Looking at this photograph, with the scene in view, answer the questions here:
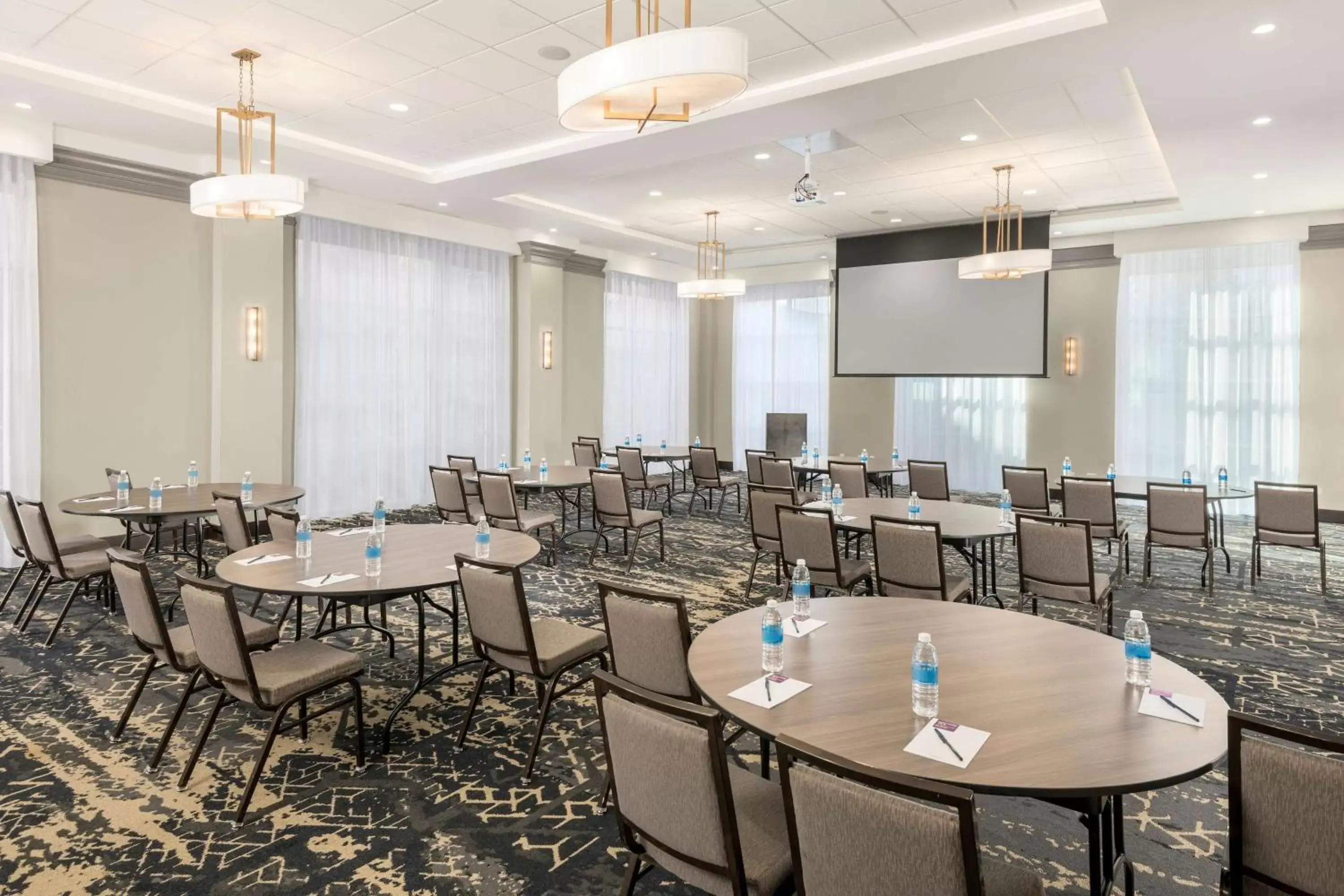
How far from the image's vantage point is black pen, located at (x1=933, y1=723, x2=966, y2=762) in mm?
1933

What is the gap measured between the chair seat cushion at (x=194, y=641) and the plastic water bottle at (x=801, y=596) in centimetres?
238

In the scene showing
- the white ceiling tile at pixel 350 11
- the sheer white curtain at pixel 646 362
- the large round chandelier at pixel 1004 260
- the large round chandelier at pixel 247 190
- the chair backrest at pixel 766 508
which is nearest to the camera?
the white ceiling tile at pixel 350 11

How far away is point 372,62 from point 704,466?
20.4 ft

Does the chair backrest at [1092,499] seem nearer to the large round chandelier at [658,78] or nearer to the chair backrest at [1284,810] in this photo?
the large round chandelier at [658,78]

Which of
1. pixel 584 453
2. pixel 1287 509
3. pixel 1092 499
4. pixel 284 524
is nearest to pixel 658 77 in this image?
pixel 284 524

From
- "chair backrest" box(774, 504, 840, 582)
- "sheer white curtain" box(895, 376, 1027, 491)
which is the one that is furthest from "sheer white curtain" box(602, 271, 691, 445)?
"chair backrest" box(774, 504, 840, 582)

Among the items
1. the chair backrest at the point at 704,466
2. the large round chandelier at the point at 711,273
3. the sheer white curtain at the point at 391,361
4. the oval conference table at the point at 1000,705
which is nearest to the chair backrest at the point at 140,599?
the oval conference table at the point at 1000,705

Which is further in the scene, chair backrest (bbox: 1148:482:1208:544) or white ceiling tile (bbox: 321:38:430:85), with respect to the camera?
chair backrest (bbox: 1148:482:1208:544)

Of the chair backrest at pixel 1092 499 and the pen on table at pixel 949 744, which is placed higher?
the chair backrest at pixel 1092 499

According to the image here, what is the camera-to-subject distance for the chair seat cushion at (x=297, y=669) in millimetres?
3100

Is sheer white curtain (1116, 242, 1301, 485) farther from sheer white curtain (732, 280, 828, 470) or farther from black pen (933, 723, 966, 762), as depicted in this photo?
black pen (933, 723, 966, 762)

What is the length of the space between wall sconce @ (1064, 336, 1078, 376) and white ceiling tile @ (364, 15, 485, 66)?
969cm

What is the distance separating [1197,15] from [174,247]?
881cm

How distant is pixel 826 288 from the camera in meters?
14.6
